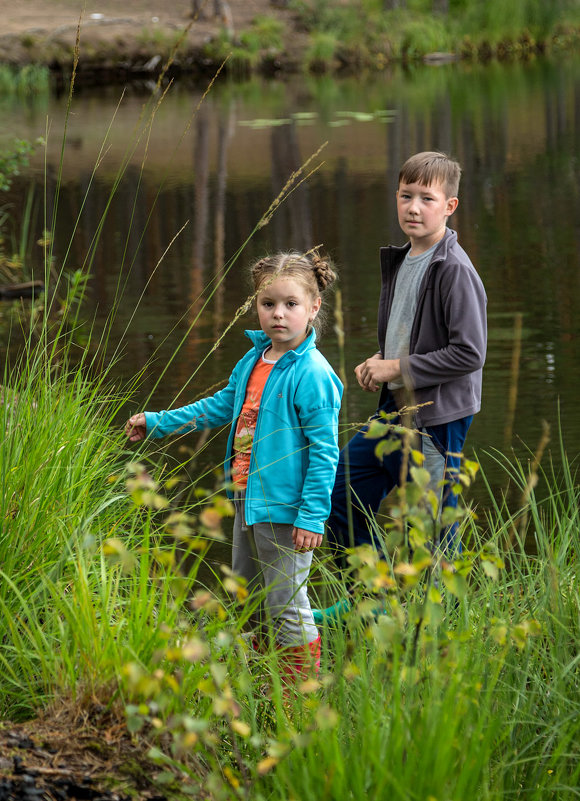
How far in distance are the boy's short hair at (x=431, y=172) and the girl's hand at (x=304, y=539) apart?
3.67 ft

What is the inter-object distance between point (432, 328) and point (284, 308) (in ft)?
1.85

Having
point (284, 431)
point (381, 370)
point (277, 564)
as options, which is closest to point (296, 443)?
point (284, 431)

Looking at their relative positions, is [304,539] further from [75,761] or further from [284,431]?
[75,761]

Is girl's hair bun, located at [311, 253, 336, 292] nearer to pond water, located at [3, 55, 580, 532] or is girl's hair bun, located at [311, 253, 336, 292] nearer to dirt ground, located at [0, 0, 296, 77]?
pond water, located at [3, 55, 580, 532]

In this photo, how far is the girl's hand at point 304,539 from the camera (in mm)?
2902

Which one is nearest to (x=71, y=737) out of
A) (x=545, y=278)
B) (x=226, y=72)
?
(x=545, y=278)

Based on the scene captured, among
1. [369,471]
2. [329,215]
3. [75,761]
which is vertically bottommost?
[75,761]

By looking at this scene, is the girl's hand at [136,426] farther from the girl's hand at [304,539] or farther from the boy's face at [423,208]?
the boy's face at [423,208]

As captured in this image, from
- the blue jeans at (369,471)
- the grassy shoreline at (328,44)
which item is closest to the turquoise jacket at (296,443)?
the blue jeans at (369,471)

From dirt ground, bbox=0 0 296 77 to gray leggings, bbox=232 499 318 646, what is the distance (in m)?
23.6

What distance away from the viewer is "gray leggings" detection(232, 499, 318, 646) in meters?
2.82

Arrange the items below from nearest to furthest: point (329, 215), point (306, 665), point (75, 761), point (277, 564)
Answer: point (75, 761) < point (306, 665) < point (277, 564) < point (329, 215)

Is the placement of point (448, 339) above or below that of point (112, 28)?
below

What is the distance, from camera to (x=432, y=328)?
3332mm
